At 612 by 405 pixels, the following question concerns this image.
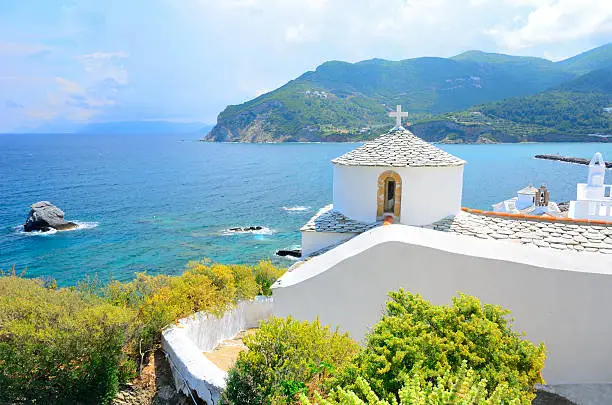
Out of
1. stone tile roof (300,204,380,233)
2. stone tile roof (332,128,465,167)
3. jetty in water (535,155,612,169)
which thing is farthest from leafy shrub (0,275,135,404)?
jetty in water (535,155,612,169)

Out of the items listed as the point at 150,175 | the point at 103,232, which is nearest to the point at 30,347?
the point at 103,232

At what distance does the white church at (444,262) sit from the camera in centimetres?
714

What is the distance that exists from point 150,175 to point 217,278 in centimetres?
8186

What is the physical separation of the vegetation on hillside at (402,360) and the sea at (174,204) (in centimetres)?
2291

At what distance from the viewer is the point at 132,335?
10.4 metres

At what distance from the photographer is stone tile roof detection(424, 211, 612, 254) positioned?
31.8ft

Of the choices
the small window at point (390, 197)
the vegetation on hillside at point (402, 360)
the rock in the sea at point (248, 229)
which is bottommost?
the rock in the sea at point (248, 229)

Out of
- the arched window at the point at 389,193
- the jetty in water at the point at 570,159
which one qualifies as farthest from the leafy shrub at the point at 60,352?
the jetty in water at the point at 570,159

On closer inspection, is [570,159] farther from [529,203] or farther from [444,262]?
[444,262]

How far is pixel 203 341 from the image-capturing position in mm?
11625

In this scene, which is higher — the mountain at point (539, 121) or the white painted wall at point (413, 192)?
the mountain at point (539, 121)

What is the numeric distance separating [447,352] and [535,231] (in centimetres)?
664

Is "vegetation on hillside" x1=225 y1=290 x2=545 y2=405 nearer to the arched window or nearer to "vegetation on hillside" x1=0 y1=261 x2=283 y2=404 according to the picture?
"vegetation on hillside" x1=0 y1=261 x2=283 y2=404

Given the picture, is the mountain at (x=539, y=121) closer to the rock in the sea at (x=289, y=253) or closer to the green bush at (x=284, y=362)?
the rock in the sea at (x=289, y=253)
